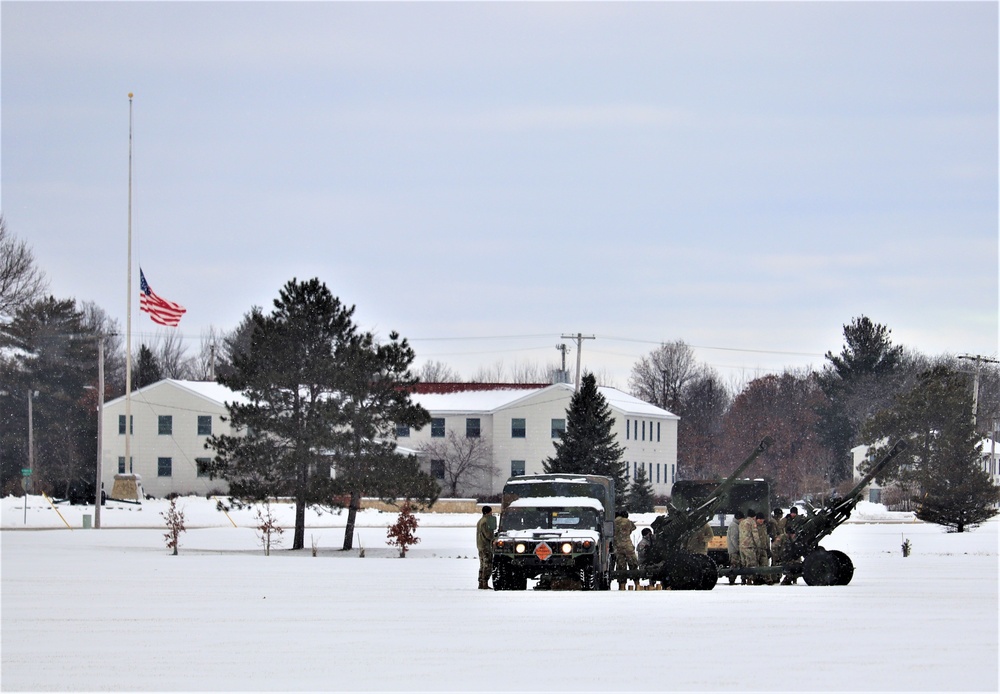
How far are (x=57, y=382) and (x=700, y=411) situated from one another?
194 feet

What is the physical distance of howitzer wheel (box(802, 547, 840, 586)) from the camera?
26.5 metres

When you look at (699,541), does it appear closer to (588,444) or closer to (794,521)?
(794,521)

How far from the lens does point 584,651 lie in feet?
52.6

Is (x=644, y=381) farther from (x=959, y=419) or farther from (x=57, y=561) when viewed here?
(x=57, y=561)

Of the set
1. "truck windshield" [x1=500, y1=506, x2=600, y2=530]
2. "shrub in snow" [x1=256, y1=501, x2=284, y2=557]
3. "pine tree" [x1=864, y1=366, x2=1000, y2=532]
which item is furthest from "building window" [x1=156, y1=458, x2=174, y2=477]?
"truck windshield" [x1=500, y1=506, x2=600, y2=530]

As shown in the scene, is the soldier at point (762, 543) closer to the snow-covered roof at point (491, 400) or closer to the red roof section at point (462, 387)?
the snow-covered roof at point (491, 400)

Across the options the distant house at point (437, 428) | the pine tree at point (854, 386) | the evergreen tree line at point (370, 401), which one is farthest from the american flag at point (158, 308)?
the pine tree at point (854, 386)

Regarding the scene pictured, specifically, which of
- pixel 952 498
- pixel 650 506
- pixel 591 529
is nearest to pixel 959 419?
pixel 952 498

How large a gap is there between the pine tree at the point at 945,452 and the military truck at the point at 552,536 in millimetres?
32737

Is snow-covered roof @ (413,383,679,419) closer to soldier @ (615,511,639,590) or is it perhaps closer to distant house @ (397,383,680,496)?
distant house @ (397,383,680,496)

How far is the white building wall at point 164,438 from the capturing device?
86.6m

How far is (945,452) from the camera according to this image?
5897cm

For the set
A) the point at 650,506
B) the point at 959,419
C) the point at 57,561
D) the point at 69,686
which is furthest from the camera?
the point at 650,506

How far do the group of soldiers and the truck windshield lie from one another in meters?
3.14
